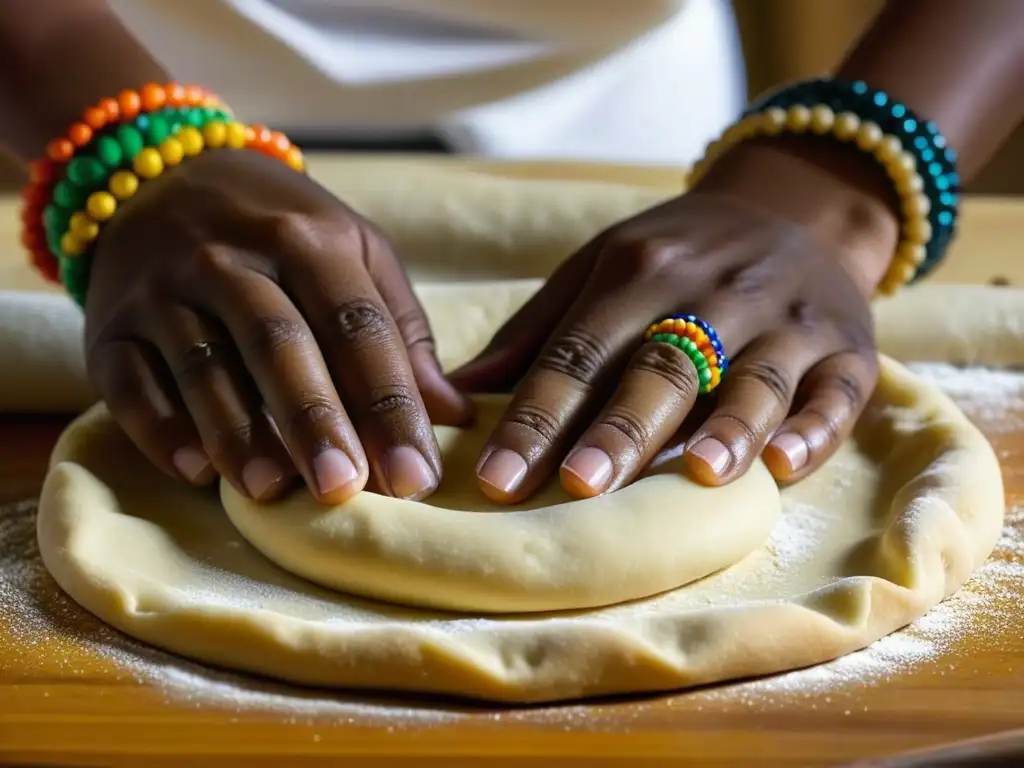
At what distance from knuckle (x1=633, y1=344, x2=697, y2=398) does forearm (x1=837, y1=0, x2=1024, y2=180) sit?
1.91 ft

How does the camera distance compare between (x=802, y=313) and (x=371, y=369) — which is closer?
(x=371, y=369)

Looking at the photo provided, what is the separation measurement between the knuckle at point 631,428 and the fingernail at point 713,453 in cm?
4

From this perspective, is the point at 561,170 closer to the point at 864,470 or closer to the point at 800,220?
the point at 800,220

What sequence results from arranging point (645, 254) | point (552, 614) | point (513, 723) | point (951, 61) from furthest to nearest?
point (951, 61)
point (645, 254)
point (552, 614)
point (513, 723)

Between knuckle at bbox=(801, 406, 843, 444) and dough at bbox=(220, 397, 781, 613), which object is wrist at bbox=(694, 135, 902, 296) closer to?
knuckle at bbox=(801, 406, 843, 444)

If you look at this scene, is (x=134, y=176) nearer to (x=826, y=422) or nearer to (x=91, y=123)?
(x=91, y=123)

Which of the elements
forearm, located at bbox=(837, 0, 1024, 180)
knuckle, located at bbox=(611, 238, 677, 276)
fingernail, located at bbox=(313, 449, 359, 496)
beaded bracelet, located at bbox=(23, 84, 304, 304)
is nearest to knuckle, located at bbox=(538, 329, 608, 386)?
knuckle, located at bbox=(611, 238, 677, 276)

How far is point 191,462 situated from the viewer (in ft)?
3.31

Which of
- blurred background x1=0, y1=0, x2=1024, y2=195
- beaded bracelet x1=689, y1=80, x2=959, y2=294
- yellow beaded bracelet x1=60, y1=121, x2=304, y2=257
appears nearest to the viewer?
yellow beaded bracelet x1=60, y1=121, x2=304, y2=257

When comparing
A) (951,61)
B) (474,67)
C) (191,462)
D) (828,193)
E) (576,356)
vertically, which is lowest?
(191,462)

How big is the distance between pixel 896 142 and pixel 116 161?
898mm

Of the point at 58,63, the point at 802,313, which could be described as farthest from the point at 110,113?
the point at 802,313

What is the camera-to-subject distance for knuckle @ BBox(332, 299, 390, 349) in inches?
38.9

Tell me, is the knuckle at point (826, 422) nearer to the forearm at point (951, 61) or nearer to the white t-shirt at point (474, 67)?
the forearm at point (951, 61)
